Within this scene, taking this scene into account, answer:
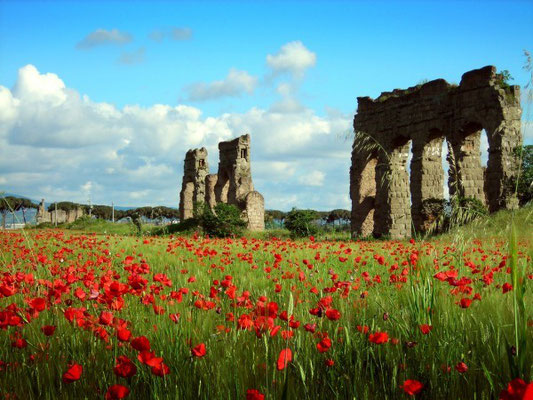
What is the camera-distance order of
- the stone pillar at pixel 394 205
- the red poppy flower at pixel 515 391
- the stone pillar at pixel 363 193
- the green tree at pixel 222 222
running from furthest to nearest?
the stone pillar at pixel 363 193
the green tree at pixel 222 222
the stone pillar at pixel 394 205
the red poppy flower at pixel 515 391

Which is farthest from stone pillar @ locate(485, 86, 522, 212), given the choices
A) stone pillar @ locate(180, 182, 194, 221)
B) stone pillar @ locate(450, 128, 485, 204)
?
stone pillar @ locate(180, 182, 194, 221)

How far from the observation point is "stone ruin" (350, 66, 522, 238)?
22.0 meters

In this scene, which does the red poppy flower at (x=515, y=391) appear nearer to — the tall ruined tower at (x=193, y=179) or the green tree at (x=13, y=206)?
the green tree at (x=13, y=206)

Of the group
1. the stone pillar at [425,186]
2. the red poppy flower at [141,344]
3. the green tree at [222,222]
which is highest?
the stone pillar at [425,186]

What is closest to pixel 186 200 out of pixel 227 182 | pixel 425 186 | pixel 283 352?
pixel 227 182

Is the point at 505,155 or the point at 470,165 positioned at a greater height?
the point at 505,155

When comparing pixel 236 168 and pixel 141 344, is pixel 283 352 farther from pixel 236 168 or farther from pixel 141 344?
pixel 236 168

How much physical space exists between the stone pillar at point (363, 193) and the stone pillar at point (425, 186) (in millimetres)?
3958

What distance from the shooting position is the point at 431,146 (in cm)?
2527

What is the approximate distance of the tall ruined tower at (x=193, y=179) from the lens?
44688mm

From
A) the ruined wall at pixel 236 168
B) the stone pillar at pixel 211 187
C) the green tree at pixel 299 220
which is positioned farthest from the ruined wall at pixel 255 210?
the stone pillar at pixel 211 187

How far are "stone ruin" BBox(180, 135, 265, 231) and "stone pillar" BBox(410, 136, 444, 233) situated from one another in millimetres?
10921

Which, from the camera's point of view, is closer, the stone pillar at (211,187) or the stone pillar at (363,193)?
the stone pillar at (363,193)

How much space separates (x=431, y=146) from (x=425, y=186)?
210cm
